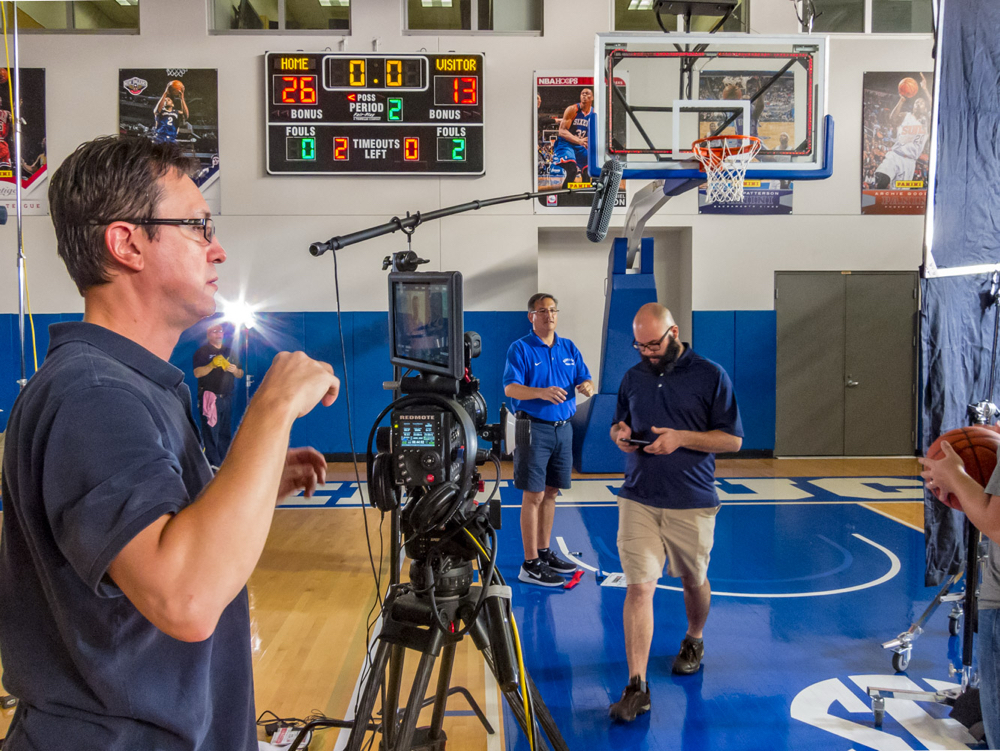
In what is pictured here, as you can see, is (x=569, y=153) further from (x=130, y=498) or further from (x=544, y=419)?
(x=130, y=498)

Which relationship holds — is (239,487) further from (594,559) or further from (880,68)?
(880,68)

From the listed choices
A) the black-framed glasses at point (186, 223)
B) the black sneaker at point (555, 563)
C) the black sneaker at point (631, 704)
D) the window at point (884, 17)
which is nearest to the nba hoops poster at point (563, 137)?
the window at point (884, 17)

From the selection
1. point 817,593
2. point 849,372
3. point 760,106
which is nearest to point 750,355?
point 849,372

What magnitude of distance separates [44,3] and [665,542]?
953 centimetres

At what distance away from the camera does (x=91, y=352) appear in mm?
903

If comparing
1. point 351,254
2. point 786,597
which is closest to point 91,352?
point 786,597

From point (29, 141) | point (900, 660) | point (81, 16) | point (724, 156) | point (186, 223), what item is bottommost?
point (900, 660)

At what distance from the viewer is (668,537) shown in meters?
3.06

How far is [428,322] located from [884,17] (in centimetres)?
910

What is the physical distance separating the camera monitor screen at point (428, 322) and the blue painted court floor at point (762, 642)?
1571 millimetres

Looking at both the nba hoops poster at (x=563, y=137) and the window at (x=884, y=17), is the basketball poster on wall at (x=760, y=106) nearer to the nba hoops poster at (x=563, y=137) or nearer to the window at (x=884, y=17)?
the nba hoops poster at (x=563, y=137)

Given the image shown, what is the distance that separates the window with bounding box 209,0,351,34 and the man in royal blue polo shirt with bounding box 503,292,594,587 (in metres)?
5.58

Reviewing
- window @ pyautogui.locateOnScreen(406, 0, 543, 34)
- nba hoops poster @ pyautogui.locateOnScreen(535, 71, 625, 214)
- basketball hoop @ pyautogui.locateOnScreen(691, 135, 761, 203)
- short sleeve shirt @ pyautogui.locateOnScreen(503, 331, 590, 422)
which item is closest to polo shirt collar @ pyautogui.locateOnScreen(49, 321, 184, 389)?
short sleeve shirt @ pyautogui.locateOnScreen(503, 331, 590, 422)

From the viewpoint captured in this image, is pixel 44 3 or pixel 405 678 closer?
pixel 405 678
